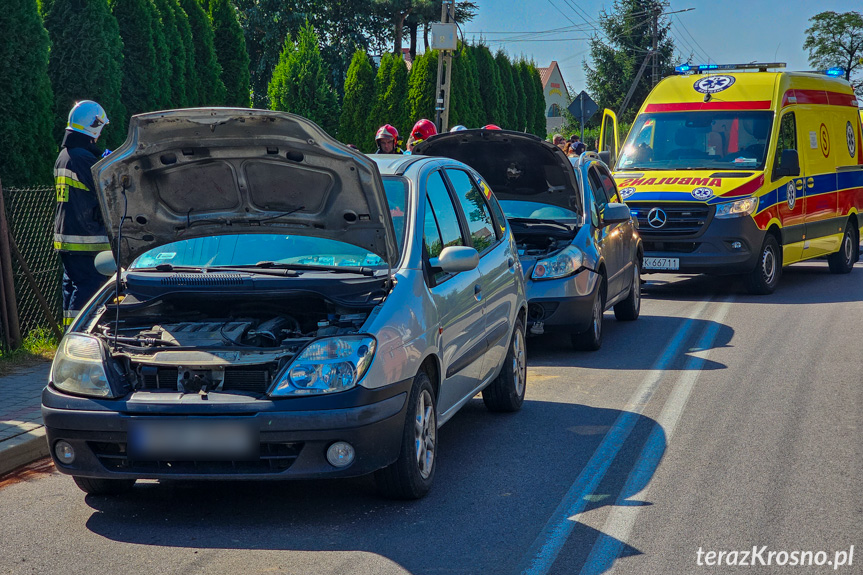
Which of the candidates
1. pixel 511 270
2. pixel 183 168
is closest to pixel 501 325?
pixel 511 270

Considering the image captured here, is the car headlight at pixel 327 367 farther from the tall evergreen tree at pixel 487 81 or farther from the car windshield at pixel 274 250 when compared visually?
the tall evergreen tree at pixel 487 81

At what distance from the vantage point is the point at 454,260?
5711 millimetres

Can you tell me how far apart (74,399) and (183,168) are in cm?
143

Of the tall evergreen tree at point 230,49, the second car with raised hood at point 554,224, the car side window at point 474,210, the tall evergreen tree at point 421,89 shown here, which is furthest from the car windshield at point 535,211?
the tall evergreen tree at point 421,89

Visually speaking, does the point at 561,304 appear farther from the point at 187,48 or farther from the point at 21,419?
the point at 187,48

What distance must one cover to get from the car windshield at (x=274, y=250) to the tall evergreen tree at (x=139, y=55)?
35.4 ft

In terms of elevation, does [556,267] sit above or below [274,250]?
below

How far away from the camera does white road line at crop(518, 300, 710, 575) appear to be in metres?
4.57

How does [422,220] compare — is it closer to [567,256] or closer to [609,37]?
[567,256]

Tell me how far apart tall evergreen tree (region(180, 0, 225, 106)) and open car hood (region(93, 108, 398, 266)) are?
1351 cm

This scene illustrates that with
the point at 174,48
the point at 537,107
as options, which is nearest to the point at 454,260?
the point at 174,48

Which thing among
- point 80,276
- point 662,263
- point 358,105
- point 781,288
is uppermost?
point 358,105

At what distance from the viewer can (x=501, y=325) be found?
6.93 metres

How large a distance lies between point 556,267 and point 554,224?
0.72 m
